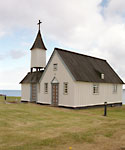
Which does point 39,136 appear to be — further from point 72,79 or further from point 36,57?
point 36,57

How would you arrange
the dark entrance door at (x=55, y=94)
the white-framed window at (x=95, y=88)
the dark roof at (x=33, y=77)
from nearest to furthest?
the dark entrance door at (x=55, y=94) < the white-framed window at (x=95, y=88) < the dark roof at (x=33, y=77)

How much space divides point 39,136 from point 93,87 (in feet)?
53.3

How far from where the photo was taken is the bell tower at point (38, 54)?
2986 centimetres

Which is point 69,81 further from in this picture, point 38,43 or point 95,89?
point 38,43

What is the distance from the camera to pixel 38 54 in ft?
98.1

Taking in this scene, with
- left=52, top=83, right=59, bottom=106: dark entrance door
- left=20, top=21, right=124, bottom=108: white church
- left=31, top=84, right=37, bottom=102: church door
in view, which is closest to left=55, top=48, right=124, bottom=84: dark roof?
left=20, top=21, right=124, bottom=108: white church

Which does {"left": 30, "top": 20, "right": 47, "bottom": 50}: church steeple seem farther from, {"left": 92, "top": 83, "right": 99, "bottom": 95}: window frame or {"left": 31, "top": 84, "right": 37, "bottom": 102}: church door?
{"left": 92, "top": 83, "right": 99, "bottom": 95}: window frame

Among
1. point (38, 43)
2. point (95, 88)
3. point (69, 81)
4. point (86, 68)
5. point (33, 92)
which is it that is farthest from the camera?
point (38, 43)

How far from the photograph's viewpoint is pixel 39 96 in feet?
89.4

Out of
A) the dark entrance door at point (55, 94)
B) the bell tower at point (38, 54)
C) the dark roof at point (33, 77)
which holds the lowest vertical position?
the dark entrance door at point (55, 94)

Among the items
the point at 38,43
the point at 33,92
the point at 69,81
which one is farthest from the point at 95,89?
the point at 38,43

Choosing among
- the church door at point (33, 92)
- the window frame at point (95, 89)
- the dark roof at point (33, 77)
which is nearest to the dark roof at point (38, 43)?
the dark roof at point (33, 77)

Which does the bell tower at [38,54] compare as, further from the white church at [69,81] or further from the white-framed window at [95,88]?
the white-framed window at [95,88]

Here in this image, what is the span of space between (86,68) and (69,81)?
4275 millimetres
